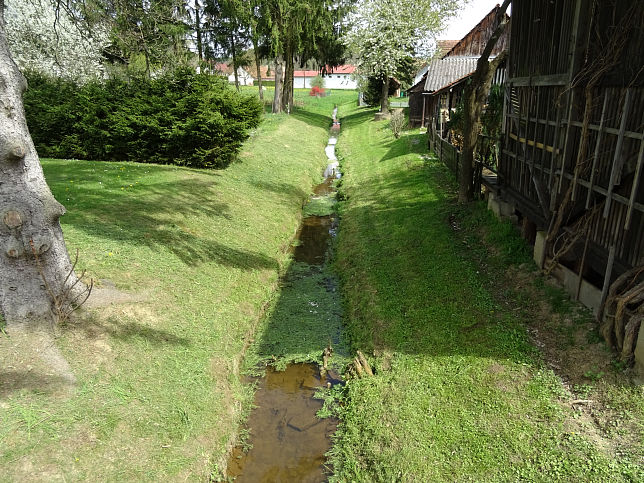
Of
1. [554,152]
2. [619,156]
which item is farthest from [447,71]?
[619,156]

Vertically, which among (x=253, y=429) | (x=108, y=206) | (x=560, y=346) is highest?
(x=108, y=206)

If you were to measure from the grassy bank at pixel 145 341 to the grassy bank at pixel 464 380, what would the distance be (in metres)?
1.99

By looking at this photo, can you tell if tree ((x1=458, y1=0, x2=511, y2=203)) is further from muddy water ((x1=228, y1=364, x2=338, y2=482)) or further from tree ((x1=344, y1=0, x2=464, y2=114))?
tree ((x1=344, y1=0, x2=464, y2=114))

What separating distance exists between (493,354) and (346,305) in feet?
11.6

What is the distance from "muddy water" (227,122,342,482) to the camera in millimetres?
5883

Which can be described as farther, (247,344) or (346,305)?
(346,305)

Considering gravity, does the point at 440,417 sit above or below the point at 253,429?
above

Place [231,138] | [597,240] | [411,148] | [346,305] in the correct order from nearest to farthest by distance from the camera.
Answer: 1. [597,240]
2. [346,305]
3. [231,138]
4. [411,148]

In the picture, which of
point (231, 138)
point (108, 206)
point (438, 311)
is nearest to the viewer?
point (438, 311)

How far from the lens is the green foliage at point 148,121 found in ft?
53.8

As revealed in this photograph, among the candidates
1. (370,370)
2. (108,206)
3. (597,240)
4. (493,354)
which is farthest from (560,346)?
(108,206)

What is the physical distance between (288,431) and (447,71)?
2435cm

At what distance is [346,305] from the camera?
9680mm

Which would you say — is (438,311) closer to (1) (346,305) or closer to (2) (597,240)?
(1) (346,305)
